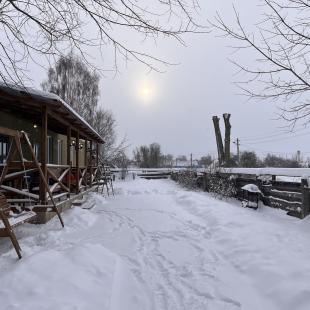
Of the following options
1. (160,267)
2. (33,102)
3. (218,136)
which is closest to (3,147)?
(33,102)

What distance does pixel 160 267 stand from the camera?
544 centimetres

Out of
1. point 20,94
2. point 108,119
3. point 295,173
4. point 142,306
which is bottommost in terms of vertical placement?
point 142,306

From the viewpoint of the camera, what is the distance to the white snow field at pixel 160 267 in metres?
4.03

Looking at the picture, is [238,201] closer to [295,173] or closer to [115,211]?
[295,173]

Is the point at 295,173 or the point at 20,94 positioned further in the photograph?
the point at 295,173

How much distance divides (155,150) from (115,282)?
49.7 meters

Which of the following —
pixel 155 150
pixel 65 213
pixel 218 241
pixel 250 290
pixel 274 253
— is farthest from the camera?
pixel 155 150

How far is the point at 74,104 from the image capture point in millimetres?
32781

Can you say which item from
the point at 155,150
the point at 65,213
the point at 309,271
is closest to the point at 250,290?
the point at 309,271

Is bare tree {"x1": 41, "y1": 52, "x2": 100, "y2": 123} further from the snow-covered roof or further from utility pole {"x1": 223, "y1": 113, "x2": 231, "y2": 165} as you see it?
the snow-covered roof

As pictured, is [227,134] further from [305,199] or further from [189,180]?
[305,199]

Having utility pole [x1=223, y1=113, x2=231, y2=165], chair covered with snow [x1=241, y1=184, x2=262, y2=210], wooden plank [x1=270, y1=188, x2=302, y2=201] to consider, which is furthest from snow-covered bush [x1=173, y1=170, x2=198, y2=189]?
wooden plank [x1=270, y1=188, x2=302, y2=201]

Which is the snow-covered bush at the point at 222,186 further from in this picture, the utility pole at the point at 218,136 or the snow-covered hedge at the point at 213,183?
the utility pole at the point at 218,136

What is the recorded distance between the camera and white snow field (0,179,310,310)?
403cm
